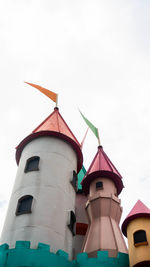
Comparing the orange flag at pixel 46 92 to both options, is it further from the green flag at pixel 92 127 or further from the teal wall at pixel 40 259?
the teal wall at pixel 40 259

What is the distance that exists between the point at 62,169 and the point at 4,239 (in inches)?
228

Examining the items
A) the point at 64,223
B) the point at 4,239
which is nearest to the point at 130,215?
the point at 64,223

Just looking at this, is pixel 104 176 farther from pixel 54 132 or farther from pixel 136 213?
pixel 136 213

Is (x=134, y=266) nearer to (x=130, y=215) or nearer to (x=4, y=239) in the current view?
(x=130, y=215)

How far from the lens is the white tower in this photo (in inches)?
610

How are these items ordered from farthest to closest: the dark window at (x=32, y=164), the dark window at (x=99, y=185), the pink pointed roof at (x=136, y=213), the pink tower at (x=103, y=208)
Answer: the dark window at (x=99, y=185) → the dark window at (x=32, y=164) → the pink tower at (x=103, y=208) → the pink pointed roof at (x=136, y=213)

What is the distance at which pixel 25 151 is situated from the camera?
2086 centimetres

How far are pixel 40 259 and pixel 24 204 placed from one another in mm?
4025

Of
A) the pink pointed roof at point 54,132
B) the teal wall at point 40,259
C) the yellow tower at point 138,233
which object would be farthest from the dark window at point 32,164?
the yellow tower at point 138,233

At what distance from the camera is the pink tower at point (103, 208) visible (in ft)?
58.5

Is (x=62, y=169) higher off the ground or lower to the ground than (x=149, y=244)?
higher

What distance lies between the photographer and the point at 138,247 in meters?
14.9

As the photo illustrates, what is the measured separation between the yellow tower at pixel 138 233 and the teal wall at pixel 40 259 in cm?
96

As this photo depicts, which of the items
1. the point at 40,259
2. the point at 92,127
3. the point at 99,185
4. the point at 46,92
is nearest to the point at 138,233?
the point at 40,259
